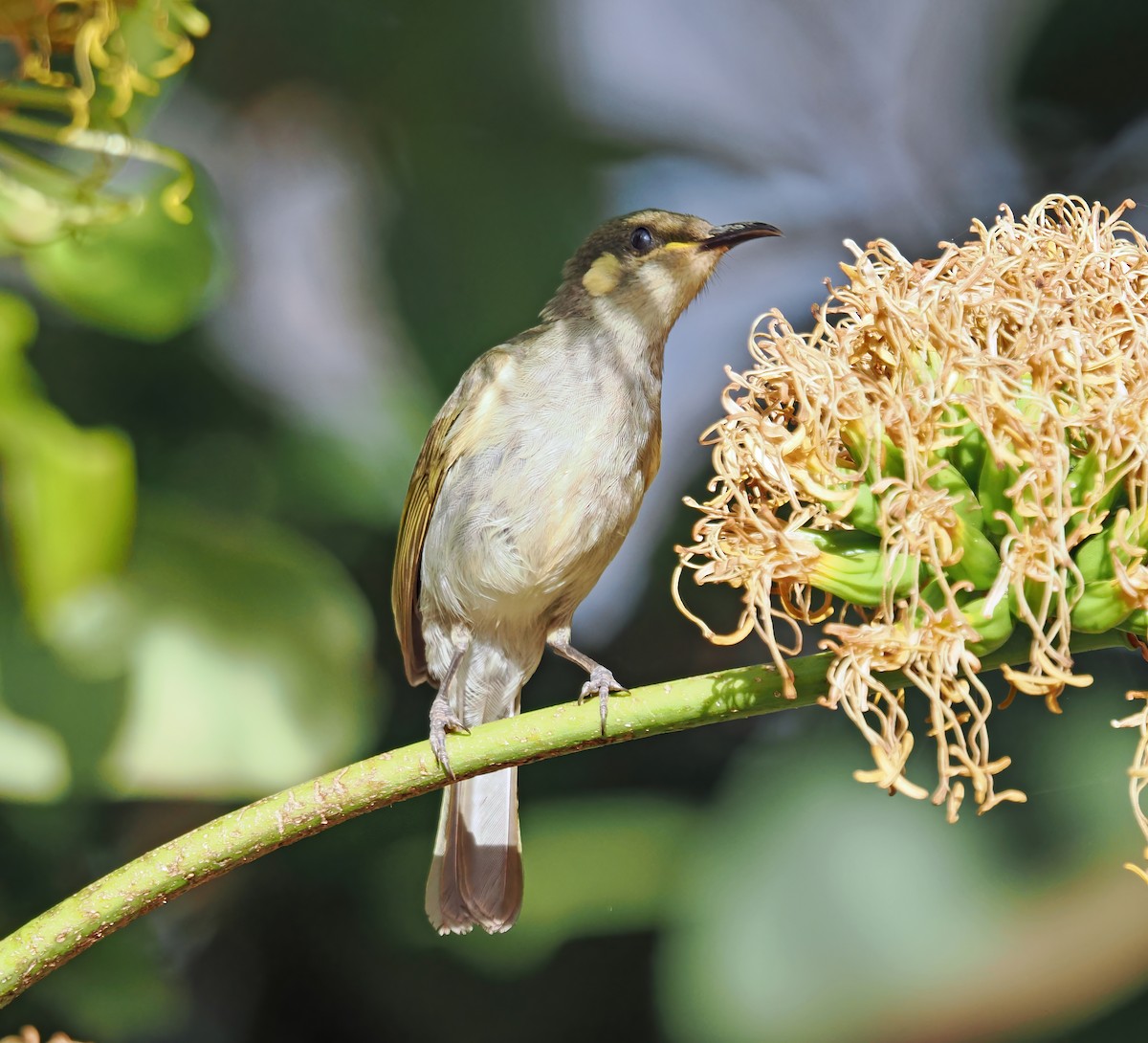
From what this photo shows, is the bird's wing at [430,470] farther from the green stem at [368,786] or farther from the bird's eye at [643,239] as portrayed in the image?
the green stem at [368,786]

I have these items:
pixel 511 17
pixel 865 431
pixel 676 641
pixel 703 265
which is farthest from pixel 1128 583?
pixel 511 17

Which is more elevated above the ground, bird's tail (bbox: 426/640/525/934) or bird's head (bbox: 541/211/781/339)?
bird's head (bbox: 541/211/781/339)

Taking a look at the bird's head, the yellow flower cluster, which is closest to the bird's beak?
the bird's head

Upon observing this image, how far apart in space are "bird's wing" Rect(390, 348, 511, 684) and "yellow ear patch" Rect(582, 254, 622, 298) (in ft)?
0.59

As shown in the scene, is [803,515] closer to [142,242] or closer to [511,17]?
[142,242]

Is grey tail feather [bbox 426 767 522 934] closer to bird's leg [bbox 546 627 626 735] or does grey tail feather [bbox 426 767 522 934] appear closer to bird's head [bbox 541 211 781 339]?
bird's leg [bbox 546 627 626 735]

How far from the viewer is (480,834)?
1.71 m

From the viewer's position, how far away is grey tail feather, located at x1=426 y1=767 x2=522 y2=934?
163 centimetres

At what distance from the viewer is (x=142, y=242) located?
1846 millimetres

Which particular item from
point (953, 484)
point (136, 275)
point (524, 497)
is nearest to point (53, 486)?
point (136, 275)

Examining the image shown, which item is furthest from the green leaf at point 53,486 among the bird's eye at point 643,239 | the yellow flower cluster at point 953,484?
the yellow flower cluster at point 953,484

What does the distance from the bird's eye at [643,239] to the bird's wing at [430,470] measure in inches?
10.5

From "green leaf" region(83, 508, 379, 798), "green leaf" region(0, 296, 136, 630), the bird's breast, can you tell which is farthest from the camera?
"green leaf" region(83, 508, 379, 798)

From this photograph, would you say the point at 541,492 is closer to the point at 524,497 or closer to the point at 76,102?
the point at 524,497
